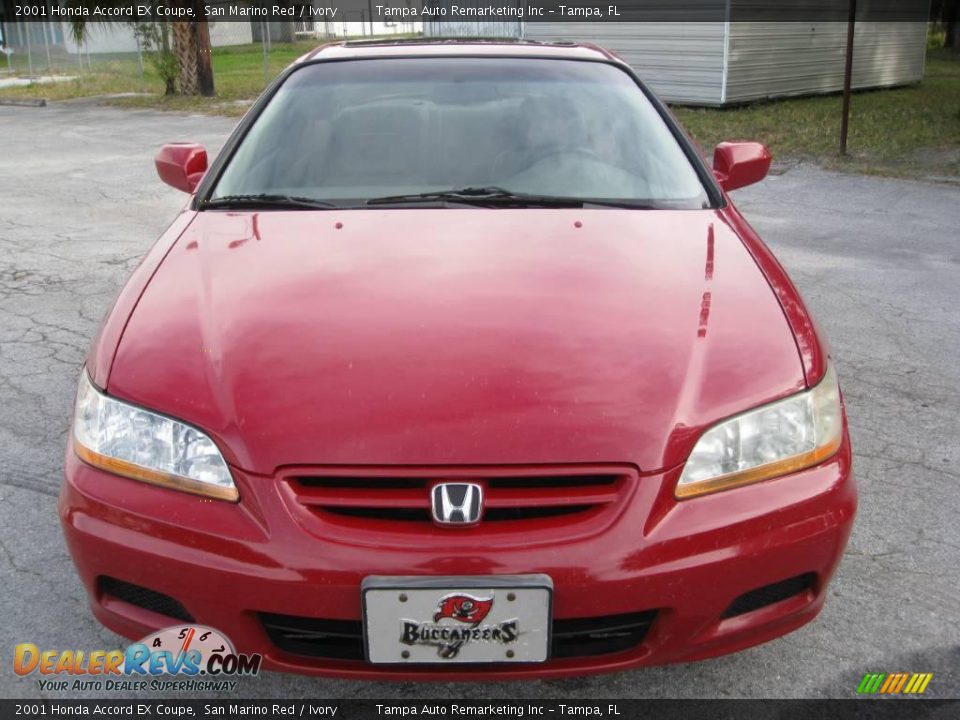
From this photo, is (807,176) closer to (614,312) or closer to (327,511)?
(614,312)

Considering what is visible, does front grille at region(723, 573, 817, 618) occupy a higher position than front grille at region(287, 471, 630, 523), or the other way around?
front grille at region(287, 471, 630, 523)

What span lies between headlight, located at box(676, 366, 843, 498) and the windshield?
3.43ft

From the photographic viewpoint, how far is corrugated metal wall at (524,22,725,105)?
14.7 m

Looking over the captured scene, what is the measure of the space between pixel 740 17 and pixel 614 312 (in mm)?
13869

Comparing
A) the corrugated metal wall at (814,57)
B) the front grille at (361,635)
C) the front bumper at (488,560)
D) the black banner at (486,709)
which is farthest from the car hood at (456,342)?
the corrugated metal wall at (814,57)

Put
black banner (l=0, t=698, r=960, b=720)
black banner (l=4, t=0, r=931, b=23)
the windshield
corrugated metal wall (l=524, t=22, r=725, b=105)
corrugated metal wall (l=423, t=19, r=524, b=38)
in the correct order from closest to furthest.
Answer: black banner (l=0, t=698, r=960, b=720)
the windshield
corrugated metal wall (l=524, t=22, r=725, b=105)
black banner (l=4, t=0, r=931, b=23)
corrugated metal wall (l=423, t=19, r=524, b=38)

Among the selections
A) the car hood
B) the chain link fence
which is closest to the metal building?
the chain link fence

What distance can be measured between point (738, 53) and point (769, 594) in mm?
14156

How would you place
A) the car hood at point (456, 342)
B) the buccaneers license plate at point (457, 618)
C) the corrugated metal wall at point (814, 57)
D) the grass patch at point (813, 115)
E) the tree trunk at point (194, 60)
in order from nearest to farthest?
the buccaneers license plate at point (457, 618)
the car hood at point (456, 342)
the grass patch at point (813, 115)
the corrugated metal wall at point (814, 57)
the tree trunk at point (194, 60)

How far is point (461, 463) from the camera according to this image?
1.81 metres

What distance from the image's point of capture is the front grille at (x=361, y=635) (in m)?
1.83

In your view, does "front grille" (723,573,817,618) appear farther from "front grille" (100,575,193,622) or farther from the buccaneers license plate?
"front grille" (100,575,193,622)

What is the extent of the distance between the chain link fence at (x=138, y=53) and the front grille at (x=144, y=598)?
16438 millimetres

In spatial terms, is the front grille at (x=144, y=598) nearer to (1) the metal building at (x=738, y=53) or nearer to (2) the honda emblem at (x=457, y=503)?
(2) the honda emblem at (x=457, y=503)
